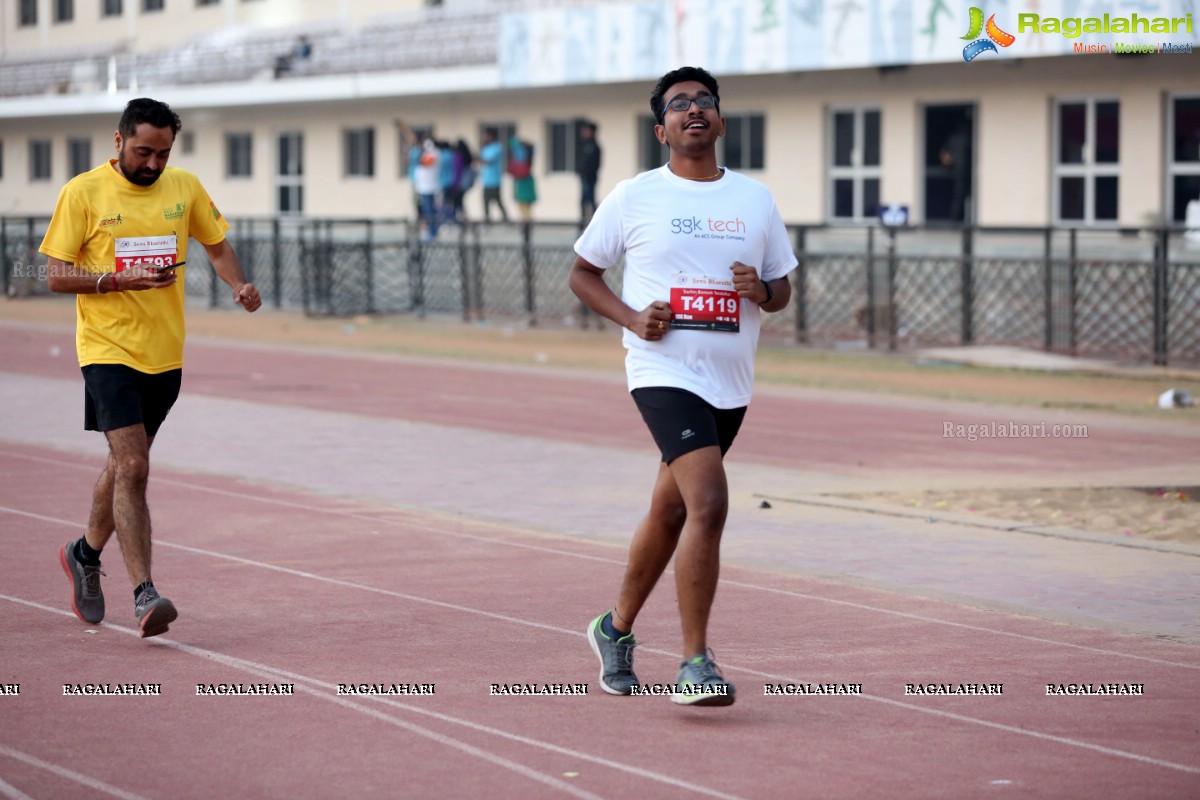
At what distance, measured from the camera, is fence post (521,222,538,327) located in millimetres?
27281

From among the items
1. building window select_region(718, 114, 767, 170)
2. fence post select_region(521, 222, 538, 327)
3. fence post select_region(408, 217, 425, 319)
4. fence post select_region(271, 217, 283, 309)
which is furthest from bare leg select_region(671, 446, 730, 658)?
fence post select_region(271, 217, 283, 309)

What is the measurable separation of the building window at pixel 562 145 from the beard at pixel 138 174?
27571 millimetres

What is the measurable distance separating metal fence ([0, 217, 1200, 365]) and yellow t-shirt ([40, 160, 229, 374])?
14678 millimetres

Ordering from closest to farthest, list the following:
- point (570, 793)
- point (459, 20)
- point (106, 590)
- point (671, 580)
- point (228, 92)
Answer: point (570, 793)
point (106, 590)
point (671, 580)
point (459, 20)
point (228, 92)

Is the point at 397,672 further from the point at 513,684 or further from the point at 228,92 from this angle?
the point at 228,92

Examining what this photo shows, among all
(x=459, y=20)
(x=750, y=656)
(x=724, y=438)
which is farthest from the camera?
(x=459, y=20)

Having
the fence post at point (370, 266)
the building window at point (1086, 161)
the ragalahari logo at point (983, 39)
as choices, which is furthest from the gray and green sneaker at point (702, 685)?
the fence post at point (370, 266)

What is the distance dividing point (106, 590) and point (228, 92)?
35704 millimetres

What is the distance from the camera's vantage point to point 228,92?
4259cm

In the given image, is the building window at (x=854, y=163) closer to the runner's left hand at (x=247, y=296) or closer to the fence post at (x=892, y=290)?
the fence post at (x=892, y=290)

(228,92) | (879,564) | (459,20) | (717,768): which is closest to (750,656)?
(717,768)

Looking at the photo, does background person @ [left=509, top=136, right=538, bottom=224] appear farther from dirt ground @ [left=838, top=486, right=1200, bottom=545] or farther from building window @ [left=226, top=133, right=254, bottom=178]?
dirt ground @ [left=838, top=486, right=1200, bottom=545]

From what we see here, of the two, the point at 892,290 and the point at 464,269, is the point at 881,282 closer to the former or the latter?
the point at 892,290

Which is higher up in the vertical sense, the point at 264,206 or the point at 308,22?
the point at 308,22
